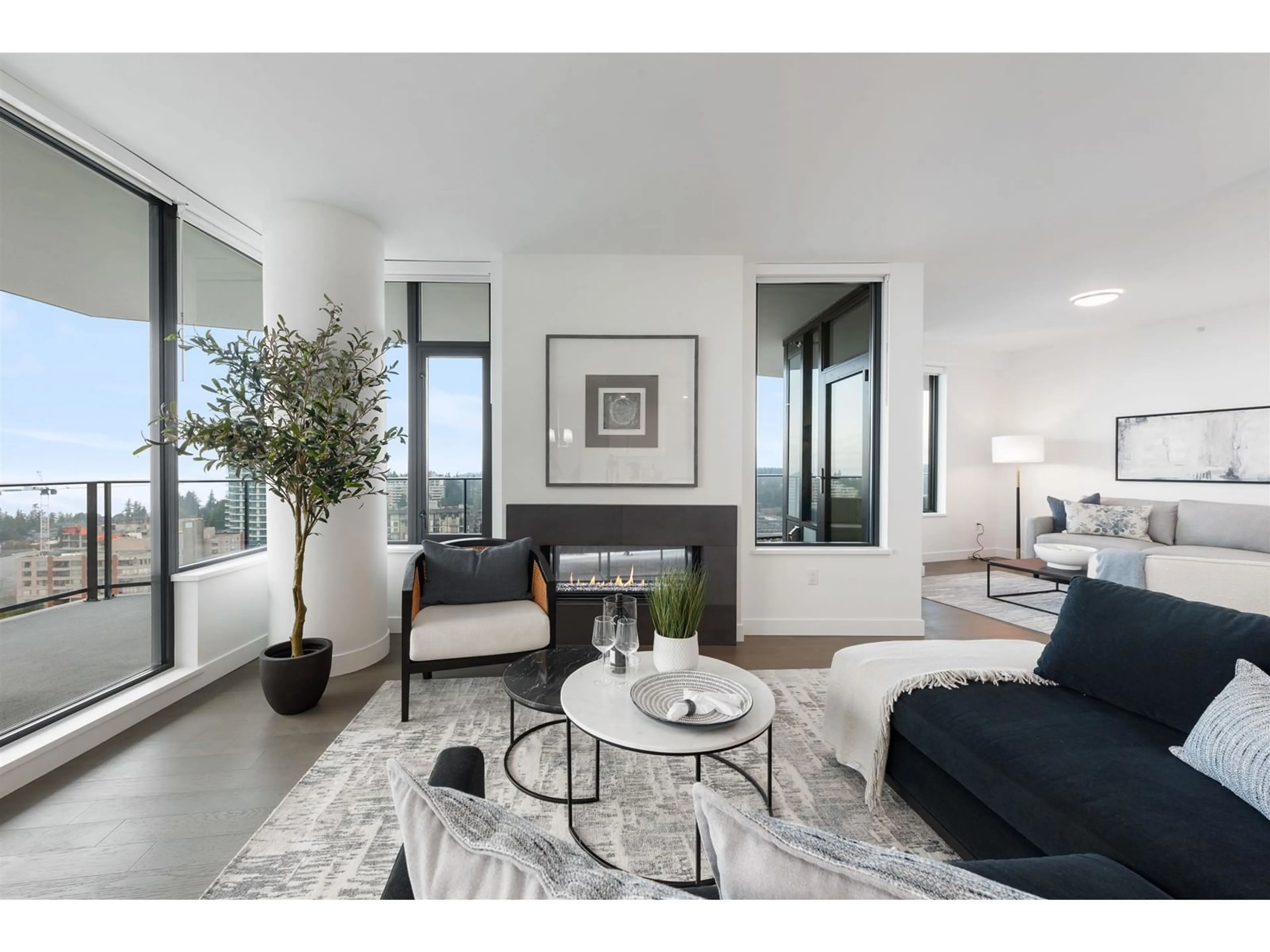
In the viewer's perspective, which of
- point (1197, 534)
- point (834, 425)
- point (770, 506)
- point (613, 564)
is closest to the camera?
point (613, 564)

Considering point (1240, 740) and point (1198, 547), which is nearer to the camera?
point (1240, 740)

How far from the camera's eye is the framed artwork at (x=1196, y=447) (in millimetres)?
4453

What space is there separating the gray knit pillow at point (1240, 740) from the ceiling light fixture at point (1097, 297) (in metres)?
4.22

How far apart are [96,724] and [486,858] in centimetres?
262

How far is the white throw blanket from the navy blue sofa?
37 mm

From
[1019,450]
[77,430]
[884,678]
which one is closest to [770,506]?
[884,678]

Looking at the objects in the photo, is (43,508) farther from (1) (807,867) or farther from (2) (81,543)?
(1) (807,867)

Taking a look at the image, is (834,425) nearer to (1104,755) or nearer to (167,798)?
(1104,755)

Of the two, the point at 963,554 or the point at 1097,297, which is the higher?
the point at 1097,297

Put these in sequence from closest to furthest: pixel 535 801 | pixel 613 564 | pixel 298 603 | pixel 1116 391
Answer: pixel 535 801 < pixel 298 603 < pixel 613 564 < pixel 1116 391

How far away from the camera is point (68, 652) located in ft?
7.22

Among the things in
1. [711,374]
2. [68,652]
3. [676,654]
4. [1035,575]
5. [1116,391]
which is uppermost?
[1116,391]

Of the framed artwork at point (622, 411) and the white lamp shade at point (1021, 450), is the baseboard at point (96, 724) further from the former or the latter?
the white lamp shade at point (1021, 450)

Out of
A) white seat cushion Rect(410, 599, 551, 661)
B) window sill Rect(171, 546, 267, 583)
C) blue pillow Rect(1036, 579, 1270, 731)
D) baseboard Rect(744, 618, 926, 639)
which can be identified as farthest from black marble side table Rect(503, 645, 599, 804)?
window sill Rect(171, 546, 267, 583)
